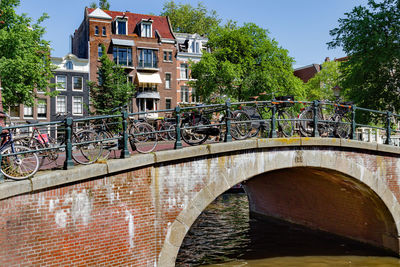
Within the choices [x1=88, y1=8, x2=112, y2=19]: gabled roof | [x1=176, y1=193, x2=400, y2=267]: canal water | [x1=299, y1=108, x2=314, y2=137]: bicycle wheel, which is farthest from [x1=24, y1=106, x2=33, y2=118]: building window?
[x1=299, y1=108, x2=314, y2=137]: bicycle wheel

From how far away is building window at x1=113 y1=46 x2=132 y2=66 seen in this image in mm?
35031

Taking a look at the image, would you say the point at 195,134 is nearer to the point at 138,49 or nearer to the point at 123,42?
the point at 123,42

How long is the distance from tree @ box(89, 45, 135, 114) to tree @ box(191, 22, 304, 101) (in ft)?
17.5

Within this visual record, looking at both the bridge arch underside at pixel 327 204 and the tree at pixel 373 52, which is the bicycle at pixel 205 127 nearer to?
the bridge arch underside at pixel 327 204

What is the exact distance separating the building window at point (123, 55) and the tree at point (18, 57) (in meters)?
14.3

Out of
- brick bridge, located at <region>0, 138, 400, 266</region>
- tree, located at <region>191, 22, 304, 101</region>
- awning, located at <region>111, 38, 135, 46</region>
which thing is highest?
awning, located at <region>111, 38, 135, 46</region>

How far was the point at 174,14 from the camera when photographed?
46250mm

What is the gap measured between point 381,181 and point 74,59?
27419 millimetres

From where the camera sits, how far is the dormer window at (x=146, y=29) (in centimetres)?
3703

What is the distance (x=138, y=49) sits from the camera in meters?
36.0

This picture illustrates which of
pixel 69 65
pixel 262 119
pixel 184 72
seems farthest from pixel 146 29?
pixel 262 119

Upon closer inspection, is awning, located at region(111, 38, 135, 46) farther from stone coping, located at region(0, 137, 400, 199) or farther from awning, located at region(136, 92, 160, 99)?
stone coping, located at region(0, 137, 400, 199)

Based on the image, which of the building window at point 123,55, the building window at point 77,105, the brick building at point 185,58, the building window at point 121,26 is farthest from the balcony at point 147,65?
the building window at point 77,105

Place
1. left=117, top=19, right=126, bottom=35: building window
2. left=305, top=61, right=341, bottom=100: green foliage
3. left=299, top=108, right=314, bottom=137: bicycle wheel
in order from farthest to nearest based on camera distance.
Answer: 1. left=305, top=61, right=341, bottom=100: green foliage
2. left=117, top=19, right=126, bottom=35: building window
3. left=299, top=108, right=314, bottom=137: bicycle wheel
